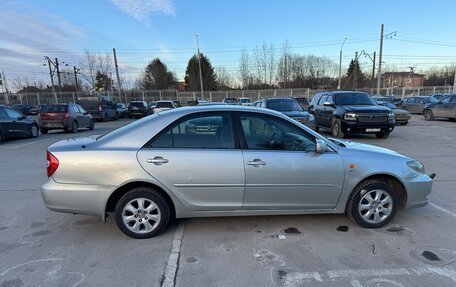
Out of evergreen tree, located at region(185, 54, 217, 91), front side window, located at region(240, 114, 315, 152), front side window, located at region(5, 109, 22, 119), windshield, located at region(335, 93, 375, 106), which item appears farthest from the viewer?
evergreen tree, located at region(185, 54, 217, 91)

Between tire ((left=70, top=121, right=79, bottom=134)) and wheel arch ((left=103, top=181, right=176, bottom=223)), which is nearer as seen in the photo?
wheel arch ((left=103, top=181, right=176, bottom=223))

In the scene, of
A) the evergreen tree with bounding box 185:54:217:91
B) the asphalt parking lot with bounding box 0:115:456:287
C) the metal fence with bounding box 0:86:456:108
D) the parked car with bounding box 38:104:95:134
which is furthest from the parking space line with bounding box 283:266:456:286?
the evergreen tree with bounding box 185:54:217:91

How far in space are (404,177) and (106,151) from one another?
3728mm

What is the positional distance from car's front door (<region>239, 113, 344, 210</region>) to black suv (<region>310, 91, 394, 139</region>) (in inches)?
330

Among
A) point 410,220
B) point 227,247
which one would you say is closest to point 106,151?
point 227,247

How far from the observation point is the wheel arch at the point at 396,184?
393cm

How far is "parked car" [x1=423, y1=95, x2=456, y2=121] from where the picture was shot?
18.7 meters

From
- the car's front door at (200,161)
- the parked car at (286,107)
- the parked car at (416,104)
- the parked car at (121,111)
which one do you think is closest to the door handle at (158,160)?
the car's front door at (200,161)

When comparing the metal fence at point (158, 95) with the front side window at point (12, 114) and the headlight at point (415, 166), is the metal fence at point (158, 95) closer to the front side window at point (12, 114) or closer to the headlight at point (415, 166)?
the front side window at point (12, 114)

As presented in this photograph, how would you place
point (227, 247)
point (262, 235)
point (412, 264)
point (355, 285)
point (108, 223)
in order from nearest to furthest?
point (355, 285), point (412, 264), point (227, 247), point (262, 235), point (108, 223)

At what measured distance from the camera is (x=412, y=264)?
3.17m

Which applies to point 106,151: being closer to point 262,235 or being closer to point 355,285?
point 262,235

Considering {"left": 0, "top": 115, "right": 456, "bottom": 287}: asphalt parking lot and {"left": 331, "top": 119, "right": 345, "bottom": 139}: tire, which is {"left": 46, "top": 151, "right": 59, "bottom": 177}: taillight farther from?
{"left": 331, "top": 119, "right": 345, "bottom": 139}: tire

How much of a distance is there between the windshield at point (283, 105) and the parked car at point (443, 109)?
1230cm
